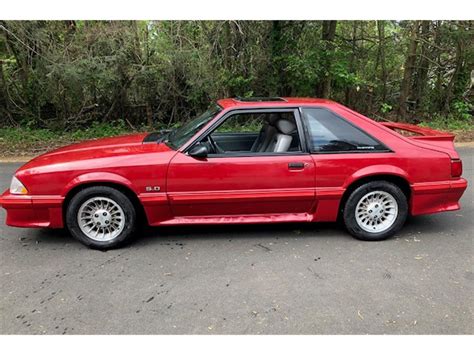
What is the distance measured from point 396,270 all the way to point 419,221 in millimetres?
1417

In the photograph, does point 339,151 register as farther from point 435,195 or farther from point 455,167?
point 455,167

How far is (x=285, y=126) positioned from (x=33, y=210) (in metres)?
2.65

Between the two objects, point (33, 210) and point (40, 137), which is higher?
point (40, 137)

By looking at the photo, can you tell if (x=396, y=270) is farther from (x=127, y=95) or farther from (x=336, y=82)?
(x=127, y=95)

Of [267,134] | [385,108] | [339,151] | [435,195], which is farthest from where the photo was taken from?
[385,108]

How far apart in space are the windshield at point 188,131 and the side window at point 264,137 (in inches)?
5.9

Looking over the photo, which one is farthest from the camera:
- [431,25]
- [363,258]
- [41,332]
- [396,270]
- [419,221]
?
[431,25]

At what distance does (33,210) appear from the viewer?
3.79m

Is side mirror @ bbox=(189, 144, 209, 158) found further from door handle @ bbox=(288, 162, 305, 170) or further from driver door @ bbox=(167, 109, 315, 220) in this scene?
door handle @ bbox=(288, 162, 305, 170)

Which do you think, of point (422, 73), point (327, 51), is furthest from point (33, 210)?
point (422, 73)

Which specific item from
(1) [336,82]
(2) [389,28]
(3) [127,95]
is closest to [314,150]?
(1) [336,82]

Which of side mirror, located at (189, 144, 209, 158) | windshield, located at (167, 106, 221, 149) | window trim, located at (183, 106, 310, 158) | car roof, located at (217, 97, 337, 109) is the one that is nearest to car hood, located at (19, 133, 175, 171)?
windshield, located at (167, 106, 221, 149)

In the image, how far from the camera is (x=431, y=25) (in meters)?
12.3

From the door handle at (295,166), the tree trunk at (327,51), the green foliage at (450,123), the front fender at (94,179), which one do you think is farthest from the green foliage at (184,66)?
the door handle at (295,166)
